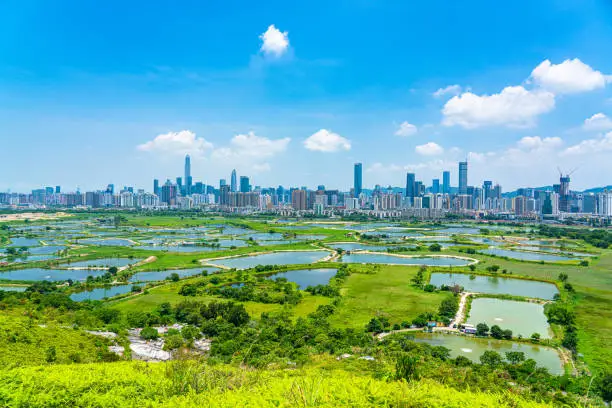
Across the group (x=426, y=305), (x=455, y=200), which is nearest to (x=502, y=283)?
(x=426, y=305)

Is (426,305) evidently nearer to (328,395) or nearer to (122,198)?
(328,395)

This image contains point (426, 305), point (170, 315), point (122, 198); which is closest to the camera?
point (170, 315)

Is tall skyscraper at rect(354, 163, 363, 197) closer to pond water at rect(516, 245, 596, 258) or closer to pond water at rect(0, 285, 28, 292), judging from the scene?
pond water at rect(516, 245, 596, 258)

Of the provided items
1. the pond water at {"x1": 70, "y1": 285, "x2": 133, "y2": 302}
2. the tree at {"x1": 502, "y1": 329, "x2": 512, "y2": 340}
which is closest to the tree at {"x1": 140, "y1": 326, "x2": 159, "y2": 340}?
the pond water at {"x1": 70, "y1": 285, "x2": 133, "y2": 302}

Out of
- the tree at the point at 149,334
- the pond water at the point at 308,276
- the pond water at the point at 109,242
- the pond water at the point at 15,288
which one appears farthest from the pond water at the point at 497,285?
the pond water at the point at 109,242

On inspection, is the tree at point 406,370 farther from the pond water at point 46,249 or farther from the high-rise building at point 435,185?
the high-rise building at point 435,185

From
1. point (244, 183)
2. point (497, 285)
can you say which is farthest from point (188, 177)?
point (497, 285)

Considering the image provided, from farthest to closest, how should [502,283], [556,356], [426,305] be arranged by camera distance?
[502,283] < [426,305] < [556,356]
